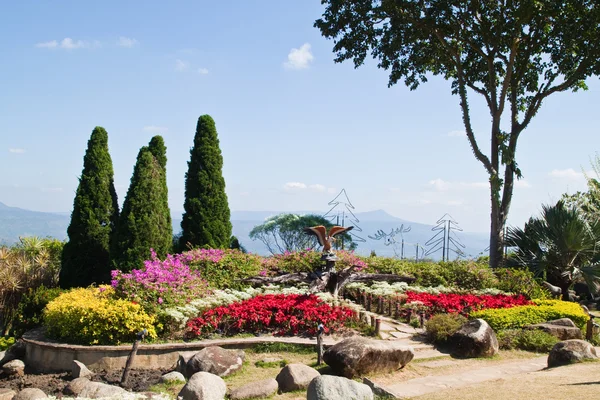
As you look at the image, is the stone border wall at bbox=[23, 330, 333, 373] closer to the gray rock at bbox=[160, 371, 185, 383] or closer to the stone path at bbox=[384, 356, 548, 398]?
the gray rock at bbox=[160, 371, 185, 383]

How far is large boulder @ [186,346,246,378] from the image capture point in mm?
8148

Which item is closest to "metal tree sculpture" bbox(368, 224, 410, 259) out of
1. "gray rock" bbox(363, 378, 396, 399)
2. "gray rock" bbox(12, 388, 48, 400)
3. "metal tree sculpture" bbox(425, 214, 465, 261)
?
"metal tree sculpture" bbox(425, 214, 465, 261)

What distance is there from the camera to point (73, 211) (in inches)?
569

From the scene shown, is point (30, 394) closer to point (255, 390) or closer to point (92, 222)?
point (255, 390)

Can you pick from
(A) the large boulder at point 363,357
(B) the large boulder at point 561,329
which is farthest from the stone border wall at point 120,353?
(B) the large boulder at point 561,329

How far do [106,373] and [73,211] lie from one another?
22.1 ft

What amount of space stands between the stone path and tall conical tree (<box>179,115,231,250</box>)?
9485mm

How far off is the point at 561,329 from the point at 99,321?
8.18 m

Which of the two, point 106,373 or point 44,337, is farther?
point 44,337

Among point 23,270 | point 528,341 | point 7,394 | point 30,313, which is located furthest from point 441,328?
point 23,270

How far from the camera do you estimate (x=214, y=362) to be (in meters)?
8.22

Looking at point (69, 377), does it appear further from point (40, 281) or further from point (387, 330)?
point (40, 281)

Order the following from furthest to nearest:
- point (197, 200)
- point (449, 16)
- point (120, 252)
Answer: point (449, 16)
point (197, 200)
point (120, 252)

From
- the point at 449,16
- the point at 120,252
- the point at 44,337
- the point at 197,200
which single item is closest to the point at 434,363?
the point at 44,337
